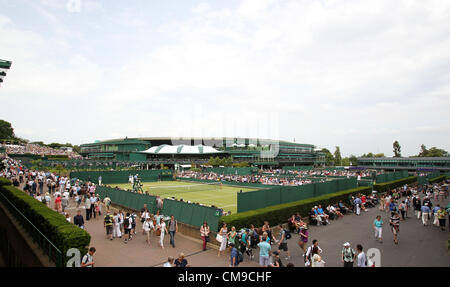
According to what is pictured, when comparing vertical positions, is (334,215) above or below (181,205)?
below

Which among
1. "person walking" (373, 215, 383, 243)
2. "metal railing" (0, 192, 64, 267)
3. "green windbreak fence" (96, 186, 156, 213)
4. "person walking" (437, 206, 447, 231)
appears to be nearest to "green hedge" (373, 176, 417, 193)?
"person walking" (437, 206, 447, 231)

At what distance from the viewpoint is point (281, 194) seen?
65.9ft

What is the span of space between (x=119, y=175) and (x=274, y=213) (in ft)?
121

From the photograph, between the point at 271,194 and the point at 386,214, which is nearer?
the point at 271,194

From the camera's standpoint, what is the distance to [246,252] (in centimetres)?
1192

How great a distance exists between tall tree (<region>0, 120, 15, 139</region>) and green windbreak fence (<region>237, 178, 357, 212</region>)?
13761 cm

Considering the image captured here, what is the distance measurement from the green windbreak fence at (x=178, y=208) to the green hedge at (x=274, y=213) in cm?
63

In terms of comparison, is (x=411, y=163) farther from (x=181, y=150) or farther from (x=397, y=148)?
(x=181, y=150)

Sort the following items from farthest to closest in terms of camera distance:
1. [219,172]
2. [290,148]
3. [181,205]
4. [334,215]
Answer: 1. [290,148]
2. [219,172]
3. [334,215]
4. [181,205]

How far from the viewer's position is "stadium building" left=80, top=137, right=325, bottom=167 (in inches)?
4050

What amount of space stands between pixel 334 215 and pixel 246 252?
11412 mm

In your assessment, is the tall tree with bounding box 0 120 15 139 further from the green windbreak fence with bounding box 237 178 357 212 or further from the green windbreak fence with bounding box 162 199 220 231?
the green windbreak fence with bounding box 237 178 357 212
